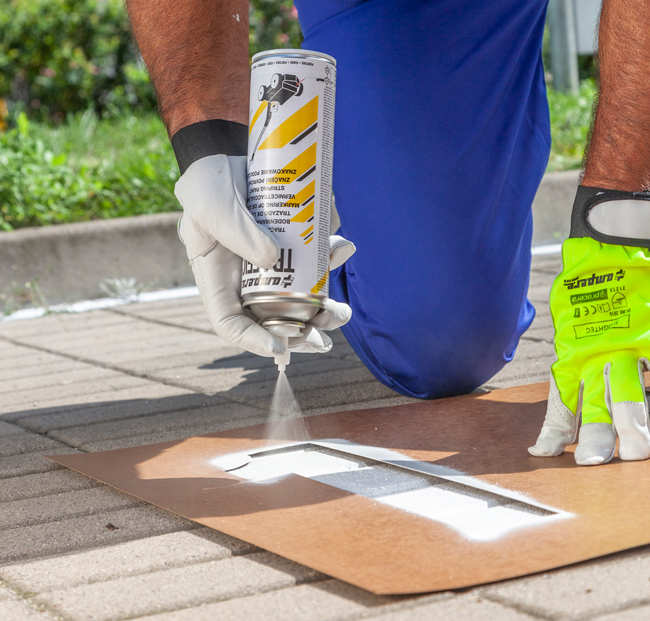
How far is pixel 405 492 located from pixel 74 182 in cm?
361

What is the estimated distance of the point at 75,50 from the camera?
8.09m

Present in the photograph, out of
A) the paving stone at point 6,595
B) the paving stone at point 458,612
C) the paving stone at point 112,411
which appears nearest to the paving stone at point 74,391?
the paving stone at point 112,411

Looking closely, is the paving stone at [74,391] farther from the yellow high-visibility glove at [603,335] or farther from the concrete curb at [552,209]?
the concrete curb at [552,209]

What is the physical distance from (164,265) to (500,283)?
2.41 metres

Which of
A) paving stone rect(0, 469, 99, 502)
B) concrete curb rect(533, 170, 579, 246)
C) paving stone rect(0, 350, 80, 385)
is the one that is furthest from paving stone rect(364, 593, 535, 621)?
concrete curb rect(533, 170, 579, 246)

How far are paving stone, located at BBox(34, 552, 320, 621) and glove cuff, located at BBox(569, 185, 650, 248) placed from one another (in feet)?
3.02

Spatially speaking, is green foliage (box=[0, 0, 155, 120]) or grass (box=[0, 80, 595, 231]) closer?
grass (box=[0, 80, 595, 231])

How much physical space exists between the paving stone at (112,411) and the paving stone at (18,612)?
1.03 m

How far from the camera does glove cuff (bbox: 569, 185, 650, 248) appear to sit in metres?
1.81

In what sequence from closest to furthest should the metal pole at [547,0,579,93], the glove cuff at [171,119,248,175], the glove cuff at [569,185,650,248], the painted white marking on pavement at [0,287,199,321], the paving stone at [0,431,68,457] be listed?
the glove cuff at [569,185,650,248] → the glove cuff at [171,119,248,175] → the paving stone at [0,431,68,457] → the painted white marking on pavement at [0,287,199,321] → the metal pole at [547,0,579,93]

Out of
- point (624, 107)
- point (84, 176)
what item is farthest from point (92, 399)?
point (84, 176)

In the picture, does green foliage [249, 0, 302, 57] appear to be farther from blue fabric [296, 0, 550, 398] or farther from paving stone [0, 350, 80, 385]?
blue fabric [296, 0, 550, 398]

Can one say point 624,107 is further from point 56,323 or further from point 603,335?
point 56,323

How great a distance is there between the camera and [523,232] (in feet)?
8.73
